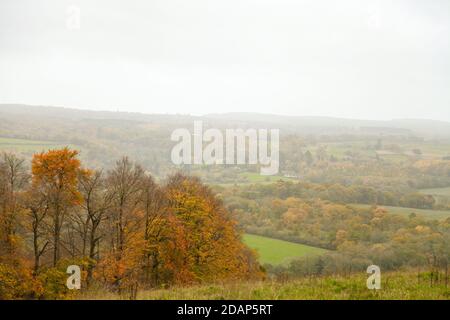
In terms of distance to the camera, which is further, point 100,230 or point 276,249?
point 276,249

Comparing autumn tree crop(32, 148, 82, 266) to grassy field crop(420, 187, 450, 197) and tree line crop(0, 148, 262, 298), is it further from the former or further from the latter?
grassy field crop(420, 187, 450, 197)

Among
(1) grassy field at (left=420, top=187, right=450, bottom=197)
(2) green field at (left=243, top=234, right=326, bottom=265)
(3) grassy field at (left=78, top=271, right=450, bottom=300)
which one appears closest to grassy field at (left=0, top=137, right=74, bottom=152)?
(2) green field at (left=243, top=234, right=326, bottom=265)

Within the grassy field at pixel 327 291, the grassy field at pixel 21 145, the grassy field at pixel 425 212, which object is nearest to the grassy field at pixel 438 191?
the grassy field at pixel 425 212

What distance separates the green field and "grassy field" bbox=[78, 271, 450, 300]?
143 feet

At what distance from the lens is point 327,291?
36.3ft

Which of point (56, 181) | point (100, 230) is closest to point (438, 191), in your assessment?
point (100, 230)

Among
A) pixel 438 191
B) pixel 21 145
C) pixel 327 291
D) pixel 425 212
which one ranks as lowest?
pixel 425 212

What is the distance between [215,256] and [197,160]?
94764 mm

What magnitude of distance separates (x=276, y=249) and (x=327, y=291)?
51.7 m

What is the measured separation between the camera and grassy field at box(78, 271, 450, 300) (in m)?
10.3

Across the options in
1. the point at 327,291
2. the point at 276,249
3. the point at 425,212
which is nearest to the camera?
the point at 327,291

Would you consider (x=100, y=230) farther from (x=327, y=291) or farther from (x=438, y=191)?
(x=438, y=191)
